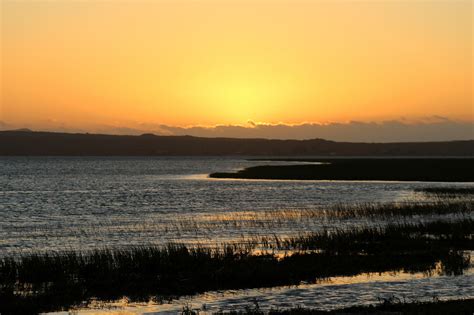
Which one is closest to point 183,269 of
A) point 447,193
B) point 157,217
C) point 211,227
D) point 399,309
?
point 399,309

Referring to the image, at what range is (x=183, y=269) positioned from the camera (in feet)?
90.4

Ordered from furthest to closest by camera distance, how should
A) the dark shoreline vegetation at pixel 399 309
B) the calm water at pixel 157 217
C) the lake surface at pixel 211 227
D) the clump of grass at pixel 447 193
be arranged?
the clump of grass at pixel 447 193 < the calm water at pixel 157 217 < the lake surface at pixel 211 227 < the dark shoreline vegetation at pixel 399 309

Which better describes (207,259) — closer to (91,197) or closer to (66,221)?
(66,221)

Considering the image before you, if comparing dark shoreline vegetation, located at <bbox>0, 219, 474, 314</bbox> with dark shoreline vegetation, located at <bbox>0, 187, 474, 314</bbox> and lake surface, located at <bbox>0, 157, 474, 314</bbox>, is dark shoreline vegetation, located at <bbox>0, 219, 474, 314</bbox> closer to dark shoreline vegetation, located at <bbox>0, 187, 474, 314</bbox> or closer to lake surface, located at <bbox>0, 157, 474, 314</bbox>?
dark shoreline vegetation, located at <bbox>0, 187, 474, 314</bbox>

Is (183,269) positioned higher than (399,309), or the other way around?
(399,309)

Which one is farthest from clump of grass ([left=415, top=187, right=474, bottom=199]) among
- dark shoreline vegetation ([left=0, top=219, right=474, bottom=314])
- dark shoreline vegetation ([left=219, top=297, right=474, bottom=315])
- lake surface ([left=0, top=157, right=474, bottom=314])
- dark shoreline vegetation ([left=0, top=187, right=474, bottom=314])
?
dark shoreline vegetation ([left=219, top=297, right=474, bottom=315])

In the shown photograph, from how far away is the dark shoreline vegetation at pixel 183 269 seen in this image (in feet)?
78.0

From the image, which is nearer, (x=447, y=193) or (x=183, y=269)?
(x=183, y=269)

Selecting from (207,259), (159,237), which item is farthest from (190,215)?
(207,259)

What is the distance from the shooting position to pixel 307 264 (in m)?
28.1

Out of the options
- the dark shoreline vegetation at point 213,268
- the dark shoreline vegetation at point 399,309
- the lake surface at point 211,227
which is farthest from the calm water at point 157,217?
the dark shoreline vegetation at point 399,309

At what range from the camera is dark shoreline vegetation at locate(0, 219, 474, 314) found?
23.8 m

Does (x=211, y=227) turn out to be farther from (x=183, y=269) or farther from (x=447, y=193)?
(x=447, y=193)

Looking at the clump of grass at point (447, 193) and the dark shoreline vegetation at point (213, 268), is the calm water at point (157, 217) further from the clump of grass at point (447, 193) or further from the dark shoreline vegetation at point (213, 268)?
the dark shoreline vegetation at point (213, 268)
